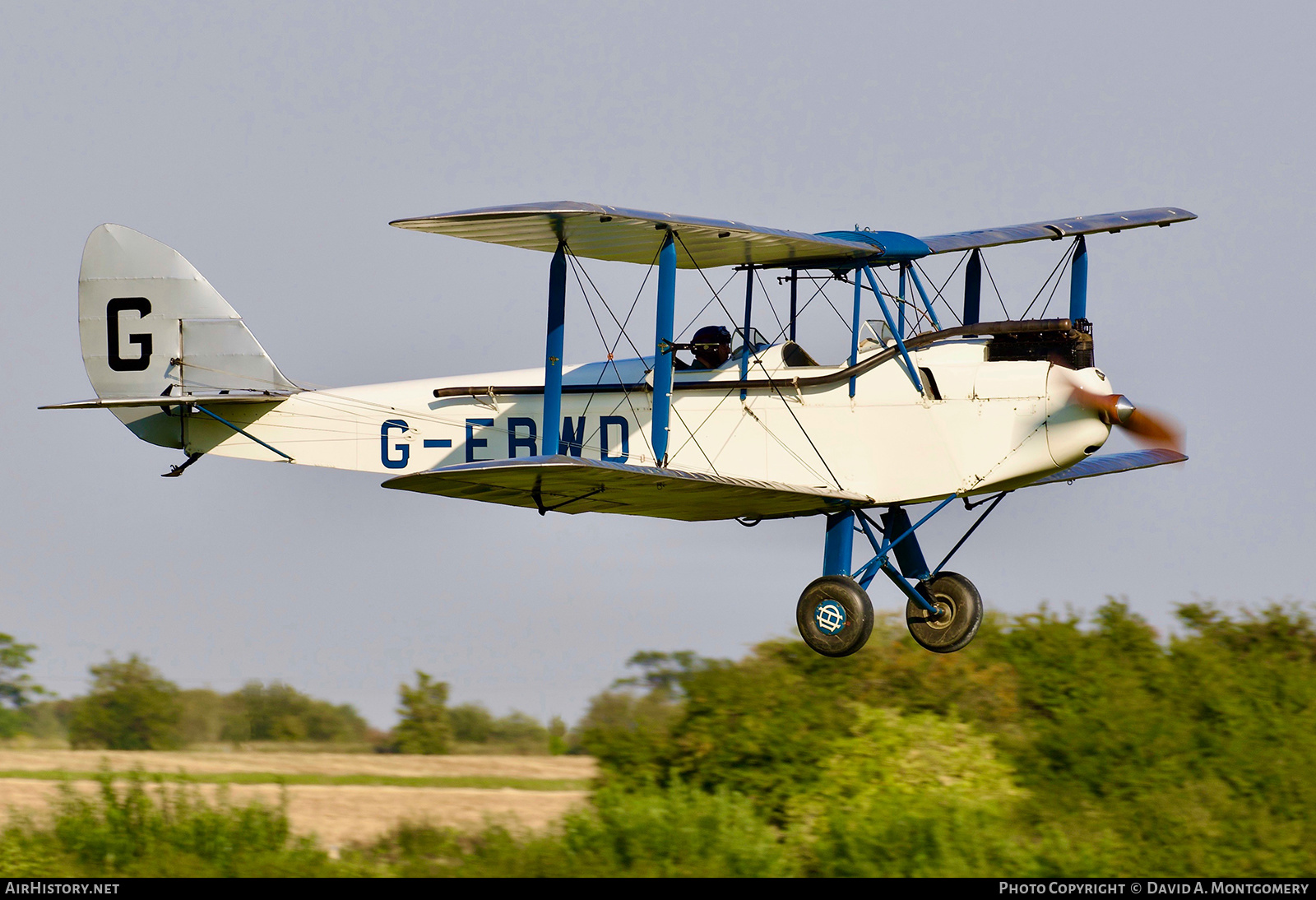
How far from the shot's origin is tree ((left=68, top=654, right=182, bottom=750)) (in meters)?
23.2

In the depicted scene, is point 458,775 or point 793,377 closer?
point 793,377

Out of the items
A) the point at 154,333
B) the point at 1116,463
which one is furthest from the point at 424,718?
the point at 1116,463

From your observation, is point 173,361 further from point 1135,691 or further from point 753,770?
point 1135,691

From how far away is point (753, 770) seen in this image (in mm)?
22016

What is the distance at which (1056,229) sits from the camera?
47.3 ft

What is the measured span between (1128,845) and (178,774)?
12571 mm

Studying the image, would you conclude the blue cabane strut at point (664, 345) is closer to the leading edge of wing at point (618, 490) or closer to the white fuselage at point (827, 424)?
the leading edge of wing at point (618, 490)

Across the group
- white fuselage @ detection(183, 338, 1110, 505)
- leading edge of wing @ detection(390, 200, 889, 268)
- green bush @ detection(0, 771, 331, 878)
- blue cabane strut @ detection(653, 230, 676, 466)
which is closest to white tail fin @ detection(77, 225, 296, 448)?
white fuselage @ detection(183, 338, 1110, 505)

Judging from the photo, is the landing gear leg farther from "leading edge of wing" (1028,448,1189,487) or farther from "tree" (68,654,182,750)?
"tree" (68,654,182,750)

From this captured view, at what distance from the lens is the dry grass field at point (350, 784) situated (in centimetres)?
1969

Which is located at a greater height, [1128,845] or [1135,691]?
[1135,691]

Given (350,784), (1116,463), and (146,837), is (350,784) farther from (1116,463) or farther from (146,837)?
(1116,463)

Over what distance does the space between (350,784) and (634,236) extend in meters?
11.4
